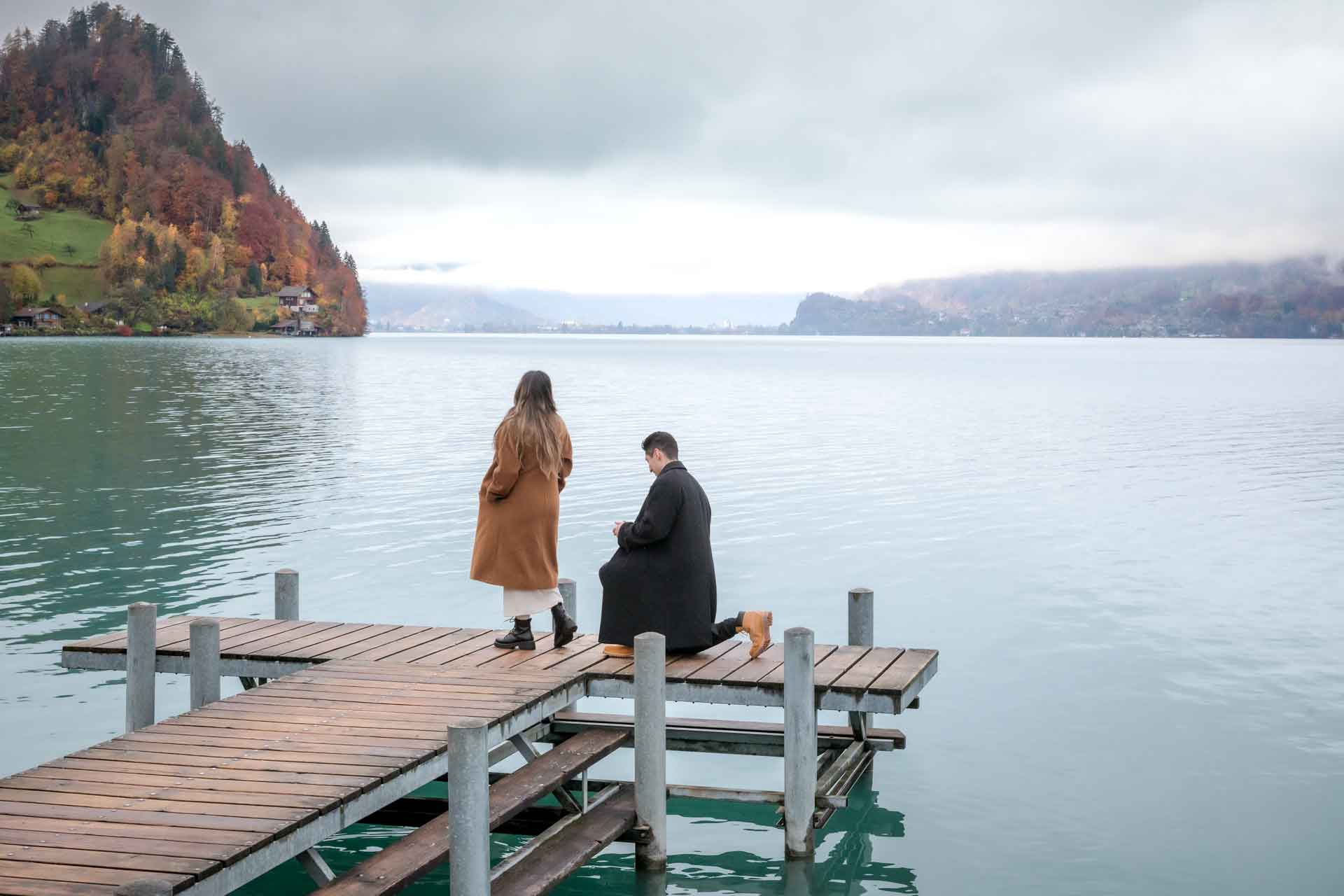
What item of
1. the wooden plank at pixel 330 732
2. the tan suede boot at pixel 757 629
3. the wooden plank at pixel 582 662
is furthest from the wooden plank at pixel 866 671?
the wooden plank at pixel 330 732

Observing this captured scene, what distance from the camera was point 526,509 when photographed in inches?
424

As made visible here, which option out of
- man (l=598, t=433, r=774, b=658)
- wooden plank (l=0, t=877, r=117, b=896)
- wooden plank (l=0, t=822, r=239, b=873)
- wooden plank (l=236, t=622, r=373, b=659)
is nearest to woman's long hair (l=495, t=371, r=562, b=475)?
man (l=598, t=433, r=774, b=658)

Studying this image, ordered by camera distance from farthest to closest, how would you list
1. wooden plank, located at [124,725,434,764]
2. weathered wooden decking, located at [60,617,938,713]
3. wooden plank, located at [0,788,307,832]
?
weathered wooden decking, located at [60,617,938,713], wooden plank, located at [124,725,434,764], wooden plank, located at [0,788,307,832]

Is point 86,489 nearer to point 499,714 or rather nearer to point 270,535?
point 270,535

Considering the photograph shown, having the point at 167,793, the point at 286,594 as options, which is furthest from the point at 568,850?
the point at 286,594

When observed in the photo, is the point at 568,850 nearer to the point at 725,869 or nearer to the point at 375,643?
the point at 725,869

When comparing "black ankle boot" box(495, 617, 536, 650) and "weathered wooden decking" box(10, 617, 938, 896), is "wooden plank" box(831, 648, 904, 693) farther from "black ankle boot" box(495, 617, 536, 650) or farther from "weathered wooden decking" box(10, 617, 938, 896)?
"black ankle boot" box(495, 617, 536, 650)

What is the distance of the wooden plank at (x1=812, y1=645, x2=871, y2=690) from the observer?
988 centimetres

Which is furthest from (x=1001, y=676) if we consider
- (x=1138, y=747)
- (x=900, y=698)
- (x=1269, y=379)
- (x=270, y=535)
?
(x=1269, y=379)

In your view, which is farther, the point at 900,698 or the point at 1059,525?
the point at 1059,525

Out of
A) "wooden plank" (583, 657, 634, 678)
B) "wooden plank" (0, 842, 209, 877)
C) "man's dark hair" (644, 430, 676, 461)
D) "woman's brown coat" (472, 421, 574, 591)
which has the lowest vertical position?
"wooden plank" (0, 842, 209, 877)

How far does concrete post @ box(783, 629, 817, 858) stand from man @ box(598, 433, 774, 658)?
0.98 metres

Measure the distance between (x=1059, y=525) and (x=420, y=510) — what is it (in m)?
14.9

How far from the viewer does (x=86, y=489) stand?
32.1 m
